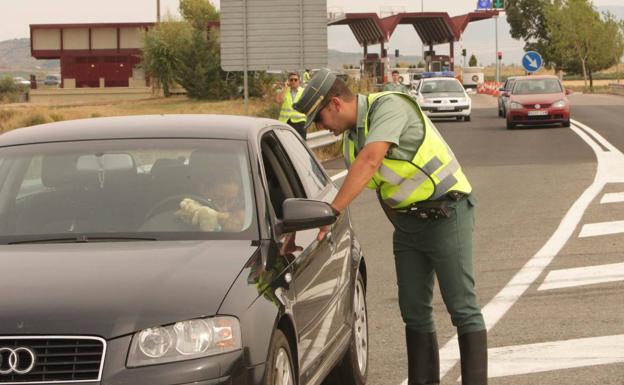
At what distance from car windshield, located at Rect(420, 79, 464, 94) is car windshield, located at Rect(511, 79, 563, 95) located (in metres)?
5.42

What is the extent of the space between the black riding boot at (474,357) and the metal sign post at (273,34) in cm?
2316

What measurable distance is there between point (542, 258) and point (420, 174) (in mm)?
6126

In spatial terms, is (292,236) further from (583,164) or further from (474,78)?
(474,78)

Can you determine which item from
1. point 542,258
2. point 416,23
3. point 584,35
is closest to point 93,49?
point 416,23

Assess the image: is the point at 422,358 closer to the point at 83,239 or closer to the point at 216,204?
the point at 216,204

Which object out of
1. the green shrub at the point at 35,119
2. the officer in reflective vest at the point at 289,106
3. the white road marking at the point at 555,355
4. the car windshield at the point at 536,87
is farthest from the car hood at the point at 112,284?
the green shrub at the point at 35,119

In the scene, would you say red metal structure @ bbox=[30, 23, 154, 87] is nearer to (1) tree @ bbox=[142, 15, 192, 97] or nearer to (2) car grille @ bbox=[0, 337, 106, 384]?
(1) tree @ bbox=[142, 15, 192, 97]

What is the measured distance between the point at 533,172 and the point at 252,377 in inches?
712

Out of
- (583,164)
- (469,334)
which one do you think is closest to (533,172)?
(583,164)

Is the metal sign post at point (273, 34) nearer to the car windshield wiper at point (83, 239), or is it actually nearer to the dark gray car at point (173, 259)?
the dark gray car at point (173, 259)

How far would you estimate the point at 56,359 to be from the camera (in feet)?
15.1

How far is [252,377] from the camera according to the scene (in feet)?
15.7

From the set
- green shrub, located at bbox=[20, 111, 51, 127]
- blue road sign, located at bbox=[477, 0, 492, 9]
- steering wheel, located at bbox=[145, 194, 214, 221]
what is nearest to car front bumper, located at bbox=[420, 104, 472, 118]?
green shrub, located at bbox=[20, 111, 51, 127]

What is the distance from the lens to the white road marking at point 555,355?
7.49 meters
